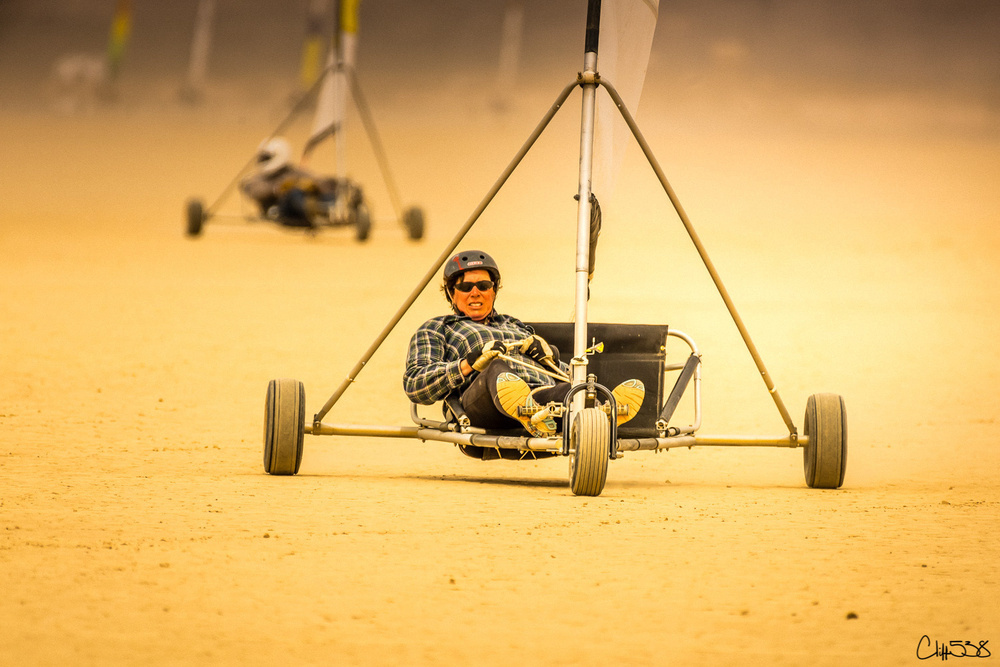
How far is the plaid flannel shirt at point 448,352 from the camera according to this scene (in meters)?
7.55

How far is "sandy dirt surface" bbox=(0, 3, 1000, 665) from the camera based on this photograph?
490 cm

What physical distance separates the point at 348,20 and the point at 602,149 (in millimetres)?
14669

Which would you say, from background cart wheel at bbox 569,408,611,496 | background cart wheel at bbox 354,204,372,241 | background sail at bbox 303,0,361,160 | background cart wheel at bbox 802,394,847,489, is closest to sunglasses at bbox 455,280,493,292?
background cart wheel at bbox 569,408,611,496

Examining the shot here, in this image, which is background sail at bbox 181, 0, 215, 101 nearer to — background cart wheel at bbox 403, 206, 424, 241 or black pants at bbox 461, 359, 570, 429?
background cart wheel at bbox 403, 206, 424, 241

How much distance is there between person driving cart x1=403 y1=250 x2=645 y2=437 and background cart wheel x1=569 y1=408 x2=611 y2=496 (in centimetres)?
31

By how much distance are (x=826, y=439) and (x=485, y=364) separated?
5.91ft

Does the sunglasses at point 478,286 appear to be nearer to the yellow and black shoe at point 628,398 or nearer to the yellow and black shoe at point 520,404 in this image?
the yellow and black shoe at point 520,404

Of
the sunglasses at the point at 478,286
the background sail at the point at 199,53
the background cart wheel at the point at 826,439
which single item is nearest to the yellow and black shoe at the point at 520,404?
the sunglasses at the point at 478,286

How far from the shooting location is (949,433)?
33.6 ft

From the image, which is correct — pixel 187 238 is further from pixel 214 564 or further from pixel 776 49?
pixel 776 49

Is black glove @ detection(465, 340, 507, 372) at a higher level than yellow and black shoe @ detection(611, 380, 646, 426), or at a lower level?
higher

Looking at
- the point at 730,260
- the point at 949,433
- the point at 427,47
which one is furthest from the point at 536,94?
the point at 949,433
